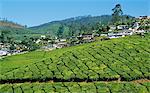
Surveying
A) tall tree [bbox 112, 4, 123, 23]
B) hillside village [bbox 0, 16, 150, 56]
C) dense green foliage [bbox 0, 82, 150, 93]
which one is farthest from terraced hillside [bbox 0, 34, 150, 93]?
tall tree [bbox 112, 4, 123, 23]

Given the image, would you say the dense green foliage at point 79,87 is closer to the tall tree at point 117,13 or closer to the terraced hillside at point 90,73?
the terraced hillside at point 90,73

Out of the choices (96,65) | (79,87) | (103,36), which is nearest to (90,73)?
(96,65)

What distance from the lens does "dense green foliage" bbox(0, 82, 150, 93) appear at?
178ft

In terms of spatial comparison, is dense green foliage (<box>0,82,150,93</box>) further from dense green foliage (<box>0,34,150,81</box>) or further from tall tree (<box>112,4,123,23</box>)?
tall tree (<box>112,4,123,23</box>)

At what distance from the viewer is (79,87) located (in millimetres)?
55344

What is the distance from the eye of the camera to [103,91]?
178 ft

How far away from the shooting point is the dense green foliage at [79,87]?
178 feet

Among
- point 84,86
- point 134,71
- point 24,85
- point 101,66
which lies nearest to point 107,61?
point 101,66

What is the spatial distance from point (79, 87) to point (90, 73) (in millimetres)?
5916

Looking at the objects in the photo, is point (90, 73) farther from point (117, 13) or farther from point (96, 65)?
point (117, 13)

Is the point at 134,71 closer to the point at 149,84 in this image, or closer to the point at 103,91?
the point at 149,84

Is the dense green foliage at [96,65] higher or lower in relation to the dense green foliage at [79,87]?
higher

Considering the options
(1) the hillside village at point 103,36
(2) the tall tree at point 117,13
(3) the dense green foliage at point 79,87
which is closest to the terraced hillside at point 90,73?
(3) the dense green foliage at point 79,87

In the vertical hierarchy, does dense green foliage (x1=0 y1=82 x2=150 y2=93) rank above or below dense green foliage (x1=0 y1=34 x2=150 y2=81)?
below
